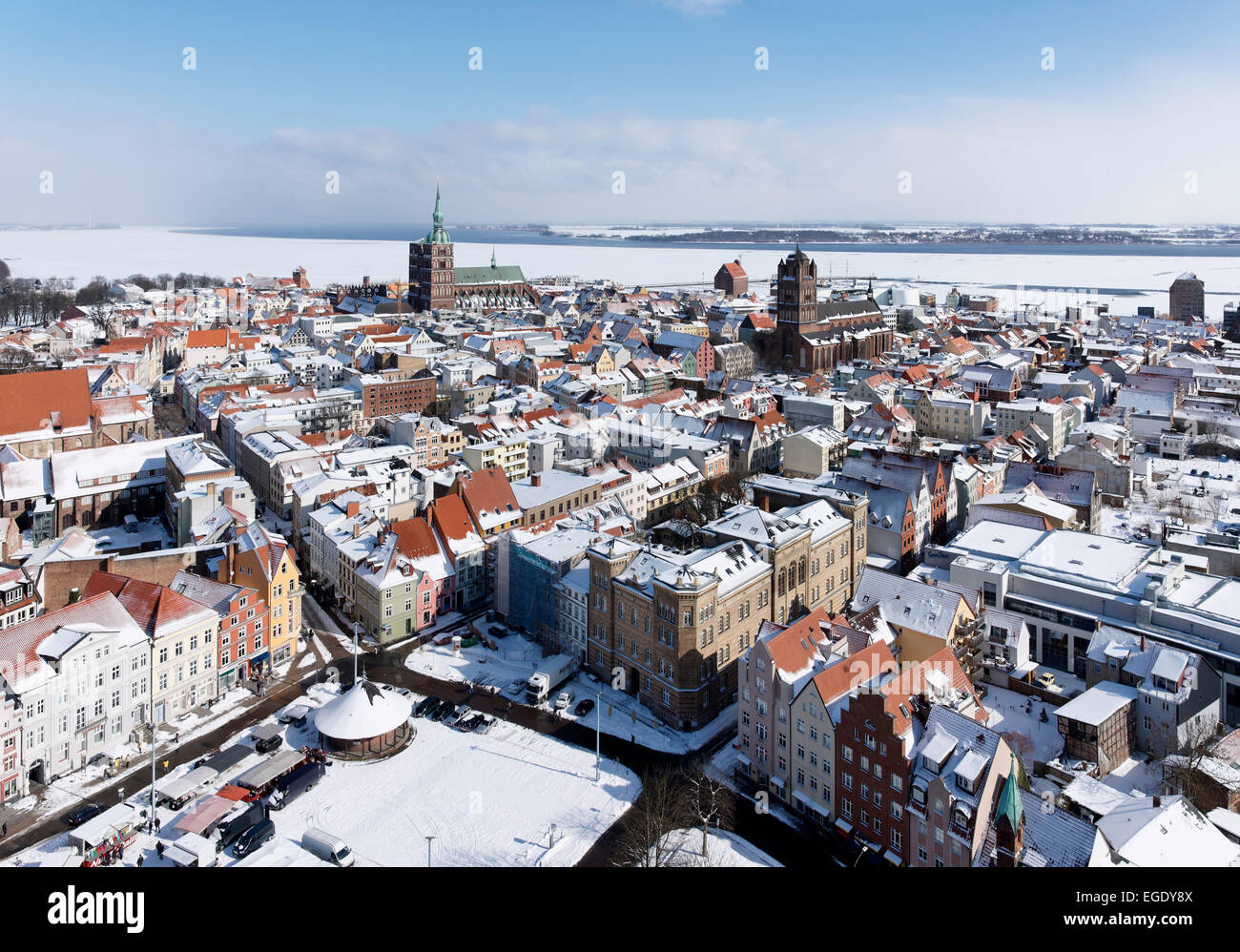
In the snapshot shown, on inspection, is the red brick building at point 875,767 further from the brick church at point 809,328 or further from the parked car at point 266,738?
the brick church at point 809,328

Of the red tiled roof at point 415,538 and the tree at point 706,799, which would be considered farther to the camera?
the red tiled roof at point 415,538

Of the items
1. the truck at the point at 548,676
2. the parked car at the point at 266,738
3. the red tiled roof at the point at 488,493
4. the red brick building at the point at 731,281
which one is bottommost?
the parked car at the point at 266,738

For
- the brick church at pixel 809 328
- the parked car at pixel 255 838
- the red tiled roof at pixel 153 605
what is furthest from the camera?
the brick church at pixel 809 328

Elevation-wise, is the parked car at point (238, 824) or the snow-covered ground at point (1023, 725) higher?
the snow-covered ground at point (1023, 725)

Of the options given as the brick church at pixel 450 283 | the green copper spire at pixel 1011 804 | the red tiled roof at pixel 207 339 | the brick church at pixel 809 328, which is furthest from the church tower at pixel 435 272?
the green copper spire at pixel 1011 804

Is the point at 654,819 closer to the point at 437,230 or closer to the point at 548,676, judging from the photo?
the point at 548,676

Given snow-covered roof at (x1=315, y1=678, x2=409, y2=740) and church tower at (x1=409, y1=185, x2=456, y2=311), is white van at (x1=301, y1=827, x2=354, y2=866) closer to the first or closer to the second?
snow-covered roof at (x1=315, y1=678, x2=409, y2=740)

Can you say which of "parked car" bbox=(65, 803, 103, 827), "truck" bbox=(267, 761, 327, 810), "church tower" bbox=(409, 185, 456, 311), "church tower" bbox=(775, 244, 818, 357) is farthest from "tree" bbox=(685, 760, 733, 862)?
"church tower" bbox=(409, 185, 456, 311)
